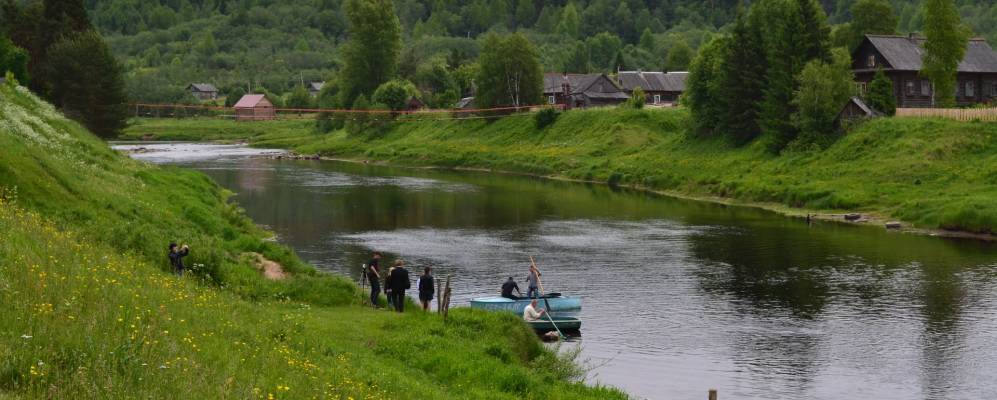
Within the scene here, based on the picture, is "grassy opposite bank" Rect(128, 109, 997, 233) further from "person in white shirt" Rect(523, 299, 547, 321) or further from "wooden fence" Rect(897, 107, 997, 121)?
"person in white shirt" Rect(523, 299, 547, 321)

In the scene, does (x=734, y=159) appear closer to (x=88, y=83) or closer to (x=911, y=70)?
(x=911, y=70)

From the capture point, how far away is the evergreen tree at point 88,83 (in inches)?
3762

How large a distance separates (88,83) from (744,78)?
178ft

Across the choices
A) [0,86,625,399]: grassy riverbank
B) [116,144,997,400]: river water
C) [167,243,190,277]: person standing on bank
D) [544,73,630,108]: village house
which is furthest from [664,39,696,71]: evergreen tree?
[167,243,190,277]: person standing on bank

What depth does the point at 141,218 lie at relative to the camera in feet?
138

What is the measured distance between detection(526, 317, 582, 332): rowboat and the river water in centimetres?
81

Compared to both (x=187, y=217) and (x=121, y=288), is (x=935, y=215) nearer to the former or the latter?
(x=187, y=217)

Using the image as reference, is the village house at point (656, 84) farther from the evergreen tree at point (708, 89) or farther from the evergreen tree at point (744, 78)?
the evergreen tree at point (744, 78)

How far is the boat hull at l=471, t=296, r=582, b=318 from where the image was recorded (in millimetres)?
38625

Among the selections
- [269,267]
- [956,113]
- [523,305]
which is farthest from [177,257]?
[956,113]

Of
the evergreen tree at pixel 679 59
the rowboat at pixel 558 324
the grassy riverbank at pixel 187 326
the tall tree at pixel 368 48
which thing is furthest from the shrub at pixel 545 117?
the rowboat at pixel 558 324

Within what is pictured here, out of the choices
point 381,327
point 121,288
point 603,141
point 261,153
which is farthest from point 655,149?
point 121,288

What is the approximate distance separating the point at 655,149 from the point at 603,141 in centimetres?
847

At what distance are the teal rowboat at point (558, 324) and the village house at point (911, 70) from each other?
62378 millimetres
